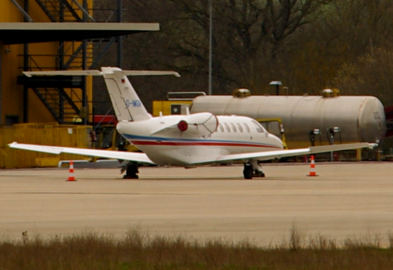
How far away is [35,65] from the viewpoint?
2131 inches

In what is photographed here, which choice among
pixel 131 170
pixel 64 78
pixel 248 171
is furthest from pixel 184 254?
pixel 64 78

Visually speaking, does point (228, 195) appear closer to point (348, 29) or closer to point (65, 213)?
point (65, 213)

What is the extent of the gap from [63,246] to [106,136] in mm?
35511

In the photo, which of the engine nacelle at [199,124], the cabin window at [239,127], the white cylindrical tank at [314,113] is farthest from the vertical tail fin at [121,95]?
the white cylindrical tank at [314,113]

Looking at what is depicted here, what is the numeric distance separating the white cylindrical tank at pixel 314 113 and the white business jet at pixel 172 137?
16036mm

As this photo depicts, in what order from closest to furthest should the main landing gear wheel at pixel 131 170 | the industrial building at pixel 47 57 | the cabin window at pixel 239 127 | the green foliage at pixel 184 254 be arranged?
the green foliage at pixel 184 254 → the main landing gear wheel at pixel 131 170 → the cabin window at pixel 239 127 → the industrial building at pixel 47 57

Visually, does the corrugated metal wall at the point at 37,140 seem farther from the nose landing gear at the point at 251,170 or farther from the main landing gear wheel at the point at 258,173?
the nose landing gear at the point at 251,170

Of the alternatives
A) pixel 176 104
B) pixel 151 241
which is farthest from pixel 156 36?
pixel 151 241

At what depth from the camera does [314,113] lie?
51.0 meters

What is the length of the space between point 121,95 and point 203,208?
12260 mm

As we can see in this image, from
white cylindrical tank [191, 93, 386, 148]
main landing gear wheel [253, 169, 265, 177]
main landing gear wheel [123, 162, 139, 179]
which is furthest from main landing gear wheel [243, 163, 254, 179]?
white cylindrical tank [191, 93, 386, 148]

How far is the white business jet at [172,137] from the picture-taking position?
31.9 m

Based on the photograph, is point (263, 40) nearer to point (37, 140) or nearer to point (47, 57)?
point (47, 57)

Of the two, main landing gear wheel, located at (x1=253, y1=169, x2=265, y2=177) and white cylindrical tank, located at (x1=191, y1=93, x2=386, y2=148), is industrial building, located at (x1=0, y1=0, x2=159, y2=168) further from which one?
main landing gear wheel, located at (x1=253, y1=169, x2=265, y2=177)
